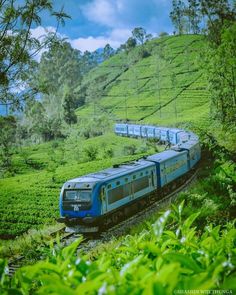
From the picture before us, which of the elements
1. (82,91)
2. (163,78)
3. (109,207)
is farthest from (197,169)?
(82,91)

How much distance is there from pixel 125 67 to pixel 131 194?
63.1m

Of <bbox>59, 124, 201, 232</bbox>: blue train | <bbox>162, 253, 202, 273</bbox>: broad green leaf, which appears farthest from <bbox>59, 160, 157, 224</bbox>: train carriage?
<bbox>162, 253, 202, 273</bbox>: broad green leaf

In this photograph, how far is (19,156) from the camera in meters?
28.8

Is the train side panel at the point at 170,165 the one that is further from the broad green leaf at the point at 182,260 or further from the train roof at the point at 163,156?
the broad green leaf at the point at 182,260

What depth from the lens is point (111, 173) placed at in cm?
1341

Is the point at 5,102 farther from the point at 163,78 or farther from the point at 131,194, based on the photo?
the point at 163,78

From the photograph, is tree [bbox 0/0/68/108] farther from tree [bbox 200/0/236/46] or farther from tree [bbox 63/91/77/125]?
tree [bbox 63/91/77/125]

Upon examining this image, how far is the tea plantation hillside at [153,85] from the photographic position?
128ft

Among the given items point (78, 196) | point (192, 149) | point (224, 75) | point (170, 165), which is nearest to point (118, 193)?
point (78, 196)

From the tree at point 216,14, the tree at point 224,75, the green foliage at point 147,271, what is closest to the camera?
the green foliage at point 147,271

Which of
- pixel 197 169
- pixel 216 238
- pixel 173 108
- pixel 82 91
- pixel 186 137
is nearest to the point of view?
pixel 216 238

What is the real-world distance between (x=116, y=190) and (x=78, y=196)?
1.28 meters

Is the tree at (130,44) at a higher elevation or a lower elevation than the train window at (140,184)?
higher

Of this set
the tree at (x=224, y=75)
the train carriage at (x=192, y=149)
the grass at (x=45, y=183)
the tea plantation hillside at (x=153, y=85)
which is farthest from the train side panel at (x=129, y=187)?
the tea plantation hillside at (x=153, y=85)
